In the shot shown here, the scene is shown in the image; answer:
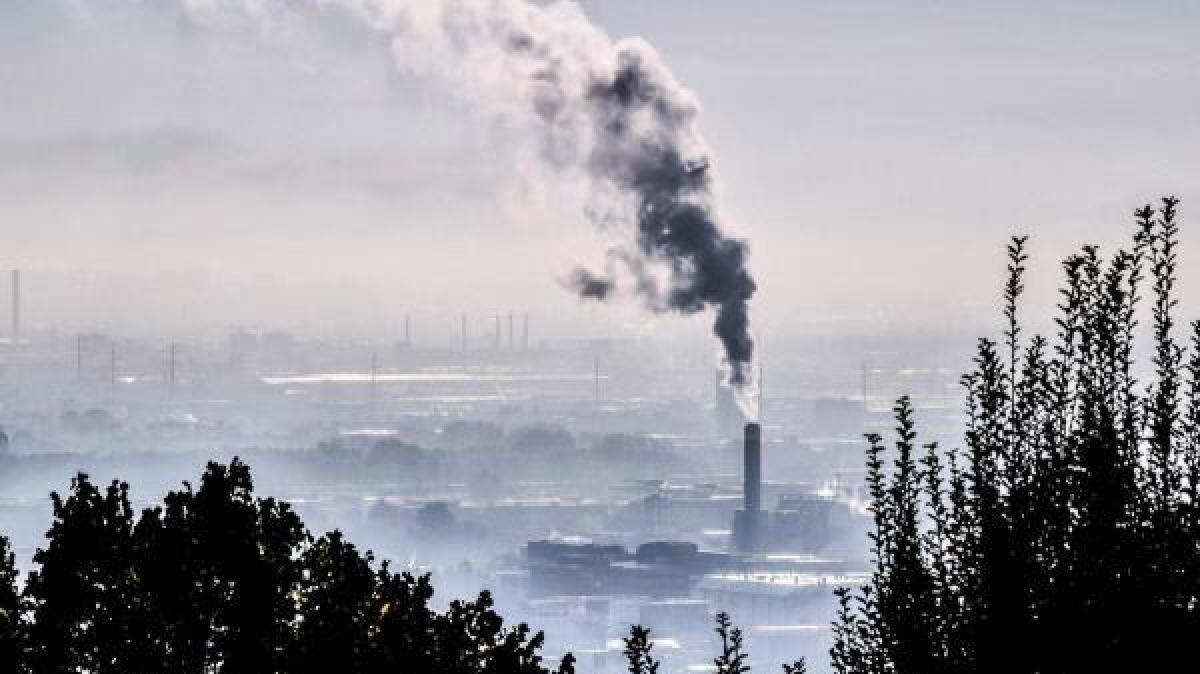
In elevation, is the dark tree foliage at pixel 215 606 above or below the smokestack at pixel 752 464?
below

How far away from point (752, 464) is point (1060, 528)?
11464cm

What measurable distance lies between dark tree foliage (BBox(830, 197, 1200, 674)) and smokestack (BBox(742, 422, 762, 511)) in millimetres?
107539

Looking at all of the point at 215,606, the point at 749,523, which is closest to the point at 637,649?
the point at 215,606

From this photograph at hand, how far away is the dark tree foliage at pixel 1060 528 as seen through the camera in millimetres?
12461

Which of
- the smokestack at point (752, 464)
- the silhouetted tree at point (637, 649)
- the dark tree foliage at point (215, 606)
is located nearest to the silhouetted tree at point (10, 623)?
the dark tree foliage at point (215, 606)

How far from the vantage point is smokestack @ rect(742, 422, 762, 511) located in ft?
405

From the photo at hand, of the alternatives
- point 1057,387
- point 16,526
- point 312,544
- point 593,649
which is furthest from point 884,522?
point 16,526

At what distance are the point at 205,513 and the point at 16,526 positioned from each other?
147 metres

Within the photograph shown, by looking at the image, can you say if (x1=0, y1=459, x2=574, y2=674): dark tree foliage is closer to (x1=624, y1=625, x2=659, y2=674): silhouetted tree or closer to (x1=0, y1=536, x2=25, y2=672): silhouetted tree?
(x1=0, y1=536, x2=25, y2=672): silhouetted tree

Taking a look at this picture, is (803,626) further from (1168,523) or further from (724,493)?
(1168,523)

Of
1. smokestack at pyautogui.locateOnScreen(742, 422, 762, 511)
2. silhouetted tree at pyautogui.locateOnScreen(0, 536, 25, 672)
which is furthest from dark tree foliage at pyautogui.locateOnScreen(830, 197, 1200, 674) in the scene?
smokestack at pyautogui.locateOnScreen(742, 422, 762, 511)

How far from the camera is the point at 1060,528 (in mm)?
13203

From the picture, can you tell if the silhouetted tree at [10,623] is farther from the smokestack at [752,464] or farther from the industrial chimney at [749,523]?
the industrial chimney at [749,523]

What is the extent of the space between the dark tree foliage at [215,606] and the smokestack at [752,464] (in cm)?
10845
